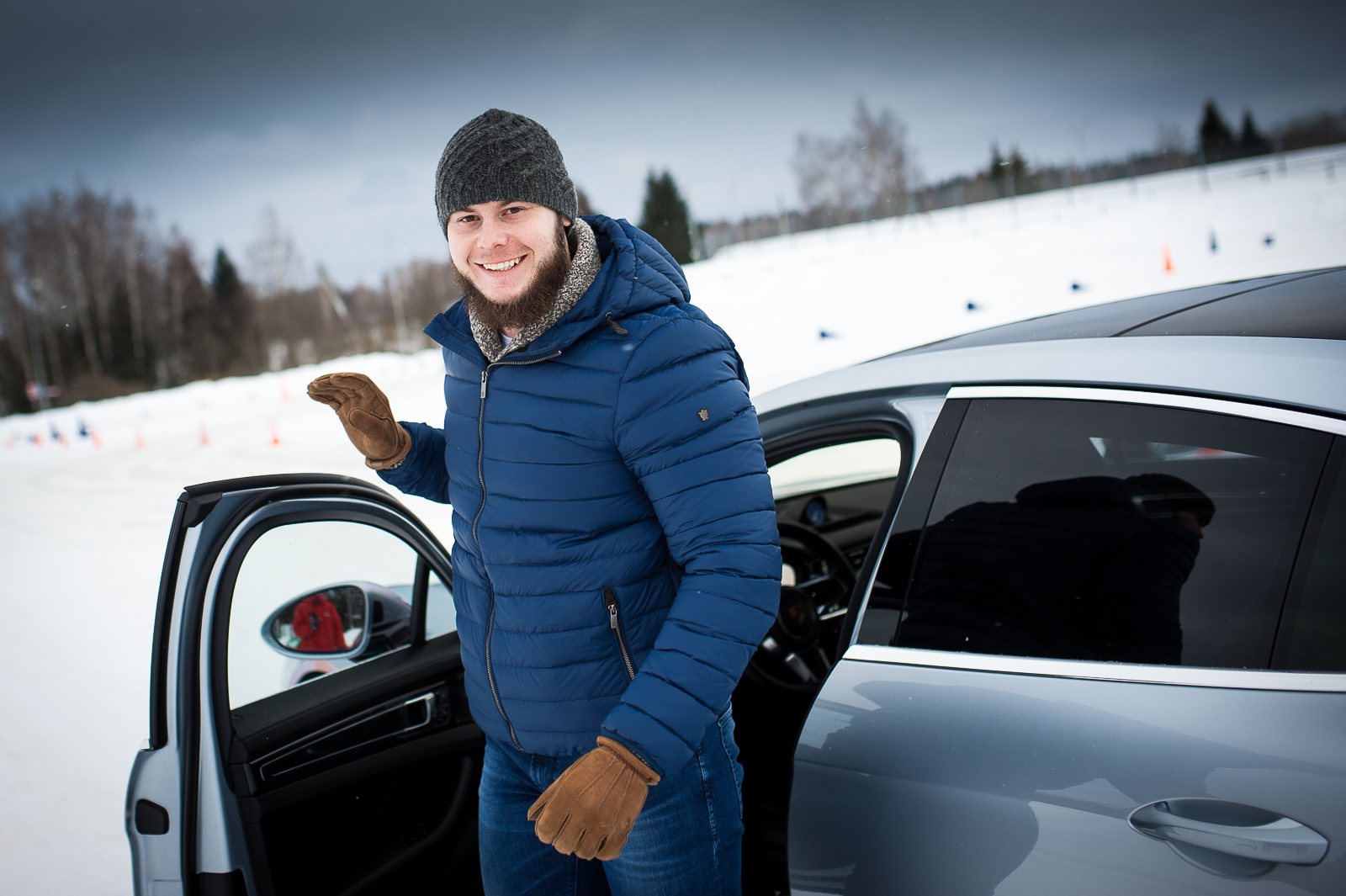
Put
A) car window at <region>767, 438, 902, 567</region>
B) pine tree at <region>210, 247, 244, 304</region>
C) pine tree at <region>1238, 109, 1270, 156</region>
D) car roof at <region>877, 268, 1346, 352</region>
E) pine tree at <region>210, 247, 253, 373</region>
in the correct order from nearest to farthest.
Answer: car roof at <region>877, 268, 1346, 352</region>, car window at <region>767, 438, 902, 567</region>, pine tree at <region>1238, 109, 1270, 156</region>, pine tree at <region>210, 247, 244, 304</region>, pine tree at <region>210, 247, 253, 373</region>

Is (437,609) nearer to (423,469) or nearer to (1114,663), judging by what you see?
(423,469)

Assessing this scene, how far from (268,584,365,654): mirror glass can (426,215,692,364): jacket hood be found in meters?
0.83

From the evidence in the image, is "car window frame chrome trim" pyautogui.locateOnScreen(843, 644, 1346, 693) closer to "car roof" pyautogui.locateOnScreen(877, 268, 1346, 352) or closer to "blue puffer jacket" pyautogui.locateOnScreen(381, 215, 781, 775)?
"blue puffer jacket" pyautogui.locateOnScreen(381, 215, 781, 775)

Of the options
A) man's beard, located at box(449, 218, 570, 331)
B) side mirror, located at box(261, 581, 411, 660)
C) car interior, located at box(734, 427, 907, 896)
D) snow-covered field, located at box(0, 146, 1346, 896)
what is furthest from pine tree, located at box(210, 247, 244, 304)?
man's beard, located at box(449, 218, 570, 331)

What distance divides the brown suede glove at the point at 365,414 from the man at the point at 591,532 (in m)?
0.20

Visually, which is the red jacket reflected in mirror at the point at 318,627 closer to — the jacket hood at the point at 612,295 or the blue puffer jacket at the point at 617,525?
the blue puffer jacket at the point at 617,525

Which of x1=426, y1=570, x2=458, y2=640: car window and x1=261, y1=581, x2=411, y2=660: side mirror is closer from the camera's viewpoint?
x1=261, y1=581, x2=411, y2=660: side mirror

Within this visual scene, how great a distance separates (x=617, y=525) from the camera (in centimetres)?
143

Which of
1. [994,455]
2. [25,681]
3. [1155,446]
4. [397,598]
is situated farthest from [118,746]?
[1155,446]

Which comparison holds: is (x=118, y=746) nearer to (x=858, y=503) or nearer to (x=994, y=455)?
(x=858, y=503)

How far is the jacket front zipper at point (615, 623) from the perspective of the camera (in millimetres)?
1409

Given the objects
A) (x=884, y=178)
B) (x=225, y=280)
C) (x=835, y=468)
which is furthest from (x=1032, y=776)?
(x=884, y=178)

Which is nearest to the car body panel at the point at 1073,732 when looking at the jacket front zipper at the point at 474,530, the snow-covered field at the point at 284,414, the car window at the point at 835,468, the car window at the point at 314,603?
the jacket front zipper at the point at 474,530

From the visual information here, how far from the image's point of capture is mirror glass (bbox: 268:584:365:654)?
80.4 inches
